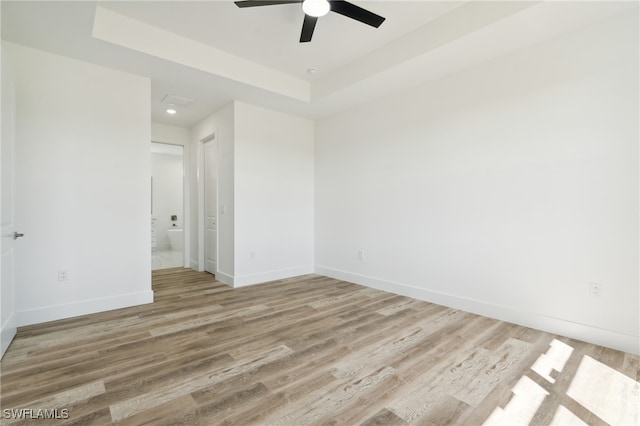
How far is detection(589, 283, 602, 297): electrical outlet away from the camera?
2451 millimetres

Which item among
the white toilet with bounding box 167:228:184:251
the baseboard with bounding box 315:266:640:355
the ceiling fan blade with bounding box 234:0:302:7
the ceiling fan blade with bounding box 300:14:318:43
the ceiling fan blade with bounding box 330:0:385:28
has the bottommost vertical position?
the baseboard with bounding box 315:266:640:355

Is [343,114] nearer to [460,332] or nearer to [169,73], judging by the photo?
[169,73]

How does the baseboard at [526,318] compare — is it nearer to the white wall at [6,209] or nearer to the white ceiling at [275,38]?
the white ceiling at [275,38]

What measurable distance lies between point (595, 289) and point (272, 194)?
3.92m

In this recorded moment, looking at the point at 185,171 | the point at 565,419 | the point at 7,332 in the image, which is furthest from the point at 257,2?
the point at 185,171

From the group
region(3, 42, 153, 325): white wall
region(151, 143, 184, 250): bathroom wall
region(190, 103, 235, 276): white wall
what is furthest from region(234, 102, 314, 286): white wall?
region(151, 143, 184, 250): bathroom wall

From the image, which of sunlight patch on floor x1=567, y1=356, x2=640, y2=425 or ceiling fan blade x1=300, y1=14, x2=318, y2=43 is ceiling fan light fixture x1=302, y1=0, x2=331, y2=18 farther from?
sunlight patch on floor x1=567, y1=356, x2=640, y2=425

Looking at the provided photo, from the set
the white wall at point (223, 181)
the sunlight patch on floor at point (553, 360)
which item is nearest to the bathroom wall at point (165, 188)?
the white wall at point (223, 181)

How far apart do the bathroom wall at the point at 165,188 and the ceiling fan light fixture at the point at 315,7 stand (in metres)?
7.24

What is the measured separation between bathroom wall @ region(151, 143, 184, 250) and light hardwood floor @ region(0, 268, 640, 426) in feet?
19.9

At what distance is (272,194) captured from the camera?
4715mm

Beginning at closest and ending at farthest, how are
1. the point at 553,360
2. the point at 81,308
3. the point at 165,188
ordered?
the point at 553,360, the point at 81,308, the point at 165,188

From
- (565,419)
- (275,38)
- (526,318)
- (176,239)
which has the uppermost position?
(275,38)

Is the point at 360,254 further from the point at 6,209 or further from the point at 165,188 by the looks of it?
the point at 165,188
